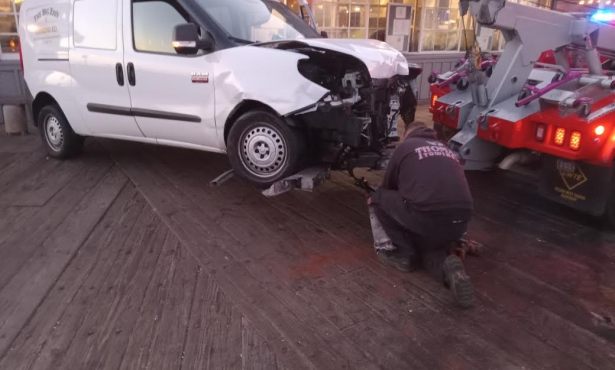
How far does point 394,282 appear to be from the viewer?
3383mm

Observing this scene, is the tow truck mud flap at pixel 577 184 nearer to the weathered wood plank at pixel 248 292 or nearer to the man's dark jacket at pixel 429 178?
the man's dark jacket at pixel 429 178

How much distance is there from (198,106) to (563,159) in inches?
133

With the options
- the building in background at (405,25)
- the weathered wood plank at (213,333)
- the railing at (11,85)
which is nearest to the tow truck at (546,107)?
the weathered wood plank at (213,333)

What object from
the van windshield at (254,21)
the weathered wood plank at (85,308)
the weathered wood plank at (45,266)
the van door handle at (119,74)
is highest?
the van windshield at (254,21)

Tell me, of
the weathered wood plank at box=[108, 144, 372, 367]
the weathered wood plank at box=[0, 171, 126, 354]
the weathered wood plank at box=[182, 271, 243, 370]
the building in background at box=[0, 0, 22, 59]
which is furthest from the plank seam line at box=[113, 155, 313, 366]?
the building in background at box=[0, 0, 22, 59]

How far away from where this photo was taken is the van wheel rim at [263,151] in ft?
13.7

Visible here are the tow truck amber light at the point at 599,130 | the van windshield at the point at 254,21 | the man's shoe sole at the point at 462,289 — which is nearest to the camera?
the man's shoe sole at the point at 462,289

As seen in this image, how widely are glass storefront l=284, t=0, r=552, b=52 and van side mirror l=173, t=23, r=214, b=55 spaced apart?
18.4 ft

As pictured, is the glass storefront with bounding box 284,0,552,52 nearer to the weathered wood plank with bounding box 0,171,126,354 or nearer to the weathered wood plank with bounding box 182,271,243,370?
the weathered wood plank with bounding box 0,171,126,354

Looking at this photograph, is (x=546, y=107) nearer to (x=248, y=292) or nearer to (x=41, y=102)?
(x=248, y=292)

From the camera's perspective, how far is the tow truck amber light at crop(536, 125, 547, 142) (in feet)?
13.7

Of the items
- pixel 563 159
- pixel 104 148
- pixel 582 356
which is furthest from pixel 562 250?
pixel 104 148

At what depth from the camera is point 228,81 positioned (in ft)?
14.1

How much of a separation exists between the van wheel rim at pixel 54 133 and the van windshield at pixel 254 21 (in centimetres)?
268
